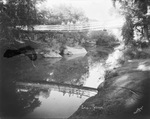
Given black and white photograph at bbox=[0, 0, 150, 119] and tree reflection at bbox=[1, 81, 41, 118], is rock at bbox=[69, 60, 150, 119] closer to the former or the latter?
black and white photograph at bbox=[0, 0, 150, 119]

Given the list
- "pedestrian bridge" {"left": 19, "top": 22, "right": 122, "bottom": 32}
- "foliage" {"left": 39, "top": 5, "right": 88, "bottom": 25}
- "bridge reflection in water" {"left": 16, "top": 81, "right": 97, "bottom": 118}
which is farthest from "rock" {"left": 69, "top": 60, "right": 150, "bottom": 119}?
"pedestrian bridge" {"left": 19, "top": 22, "right": 122, "bottom": 32}

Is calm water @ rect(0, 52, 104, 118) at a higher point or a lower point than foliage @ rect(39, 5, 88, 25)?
lower

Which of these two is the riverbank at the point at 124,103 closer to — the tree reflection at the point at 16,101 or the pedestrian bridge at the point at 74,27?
the tree reflection at the point at 16,101

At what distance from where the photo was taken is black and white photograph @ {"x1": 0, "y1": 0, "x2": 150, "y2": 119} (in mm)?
4758

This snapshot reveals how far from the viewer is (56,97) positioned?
6.46 m

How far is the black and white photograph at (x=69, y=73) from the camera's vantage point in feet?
15.6

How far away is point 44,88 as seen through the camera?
7.72 meters

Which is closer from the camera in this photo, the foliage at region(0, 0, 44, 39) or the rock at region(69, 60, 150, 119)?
the rock at region(69, 60, 150, 119)

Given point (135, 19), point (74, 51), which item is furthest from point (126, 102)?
point (74, 51)

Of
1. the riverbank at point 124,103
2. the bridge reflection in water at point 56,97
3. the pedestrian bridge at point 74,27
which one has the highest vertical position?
the pedestrian bridge at point 74,27

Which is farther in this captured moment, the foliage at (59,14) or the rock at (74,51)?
the rock at (74,51)

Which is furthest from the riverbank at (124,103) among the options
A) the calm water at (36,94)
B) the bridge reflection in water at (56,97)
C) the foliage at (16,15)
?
the foliage at (16,15)

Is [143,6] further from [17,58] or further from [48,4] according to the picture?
[17,58]

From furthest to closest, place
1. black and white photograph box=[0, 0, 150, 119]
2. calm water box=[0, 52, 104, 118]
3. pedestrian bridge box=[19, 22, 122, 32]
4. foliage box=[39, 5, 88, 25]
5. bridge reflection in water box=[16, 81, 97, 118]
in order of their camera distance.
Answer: pedestrian bridge box=[19, 22, 122, 32] → foliage box=[39, 5, 88, 25] → calm water box=[0, 52, 104, 118] → bridge reflection in water box=[16, 81, 97, 118] → black and white photograph box=[0, 0, 150, 119]
